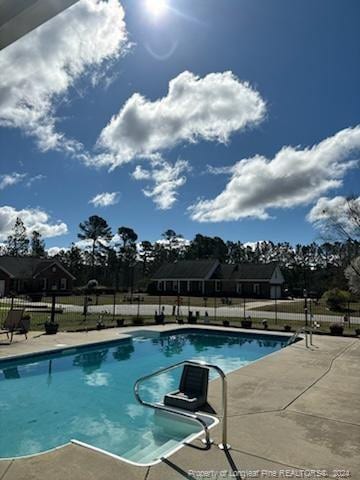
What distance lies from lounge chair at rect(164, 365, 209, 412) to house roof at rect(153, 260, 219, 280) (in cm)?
4331

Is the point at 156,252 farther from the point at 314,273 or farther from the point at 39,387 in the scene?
the point at 39,387

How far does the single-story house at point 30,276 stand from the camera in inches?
1767

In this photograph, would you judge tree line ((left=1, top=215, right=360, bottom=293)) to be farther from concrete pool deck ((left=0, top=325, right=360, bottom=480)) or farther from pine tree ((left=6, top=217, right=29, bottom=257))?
concrete pool deck ((left=0, top=325, right=360, bottom=480))

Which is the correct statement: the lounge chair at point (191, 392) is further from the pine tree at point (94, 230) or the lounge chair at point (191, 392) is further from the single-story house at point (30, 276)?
the pine tree at point (94, 230)

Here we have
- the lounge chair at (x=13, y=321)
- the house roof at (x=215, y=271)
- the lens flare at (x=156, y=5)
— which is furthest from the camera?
the house roof at (x=215, y=271)

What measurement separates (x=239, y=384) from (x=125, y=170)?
54.7 ft

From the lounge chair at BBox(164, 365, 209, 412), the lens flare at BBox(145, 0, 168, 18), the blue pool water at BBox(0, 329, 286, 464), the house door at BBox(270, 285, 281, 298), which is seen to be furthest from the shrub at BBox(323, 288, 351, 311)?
the lens flare at BBox(145, 0, 168, 18)

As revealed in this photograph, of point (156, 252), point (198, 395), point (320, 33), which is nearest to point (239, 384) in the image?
point (198, 395)

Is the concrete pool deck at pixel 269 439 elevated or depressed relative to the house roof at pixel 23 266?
depressed

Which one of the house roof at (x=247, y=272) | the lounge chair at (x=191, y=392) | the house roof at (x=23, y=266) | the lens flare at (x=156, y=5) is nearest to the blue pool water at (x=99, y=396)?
the lounge chair at (x=191, y=392)

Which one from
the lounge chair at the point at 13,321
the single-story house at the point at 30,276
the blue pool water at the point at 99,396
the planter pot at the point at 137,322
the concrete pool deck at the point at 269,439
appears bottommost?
the blue pool water at the point at 99,396

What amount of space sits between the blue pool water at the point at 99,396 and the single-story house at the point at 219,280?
32.3 metres

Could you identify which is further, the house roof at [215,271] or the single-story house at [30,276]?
the house roof at [215,271]

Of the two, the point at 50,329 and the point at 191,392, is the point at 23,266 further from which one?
the point at 191,392
